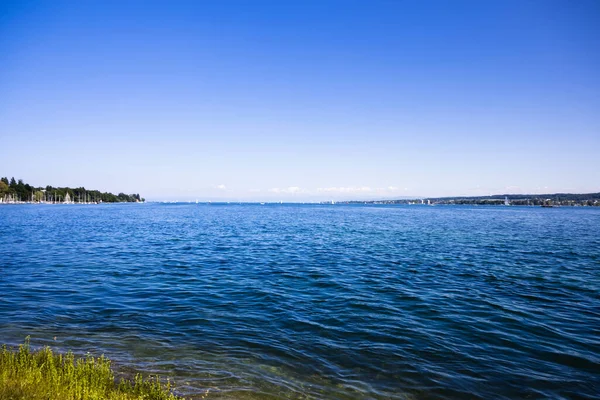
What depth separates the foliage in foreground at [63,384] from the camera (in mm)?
7605

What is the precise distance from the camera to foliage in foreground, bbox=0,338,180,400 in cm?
761

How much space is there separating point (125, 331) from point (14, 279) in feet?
51.3

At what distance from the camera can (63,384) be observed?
813 cm

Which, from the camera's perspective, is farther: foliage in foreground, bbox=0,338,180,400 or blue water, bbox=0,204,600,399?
blue water, bbox=0,204,600,399

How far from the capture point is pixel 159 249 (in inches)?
1523

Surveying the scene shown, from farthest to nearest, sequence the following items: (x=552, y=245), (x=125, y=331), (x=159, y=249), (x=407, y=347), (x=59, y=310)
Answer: (x=552, y=245), (x=159, y=249), (x=59, y=310), (x=125, y=331), (x=407, y=347)

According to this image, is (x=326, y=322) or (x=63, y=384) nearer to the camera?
(x=63, y=384)

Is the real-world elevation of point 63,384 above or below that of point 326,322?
above

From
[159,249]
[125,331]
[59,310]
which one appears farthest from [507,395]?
[159,249]

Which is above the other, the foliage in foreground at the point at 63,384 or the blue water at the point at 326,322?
the foliage in foreground at the point at 63,384

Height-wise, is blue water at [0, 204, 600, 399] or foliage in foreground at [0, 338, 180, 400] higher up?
foliage in foreground at [0, 338, 180, 400]

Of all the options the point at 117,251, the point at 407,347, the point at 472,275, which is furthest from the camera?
the point at 117,251

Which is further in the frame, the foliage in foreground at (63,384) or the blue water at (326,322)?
the blue water at (326,322)

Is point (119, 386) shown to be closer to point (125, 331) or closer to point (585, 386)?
point (125, 331)
